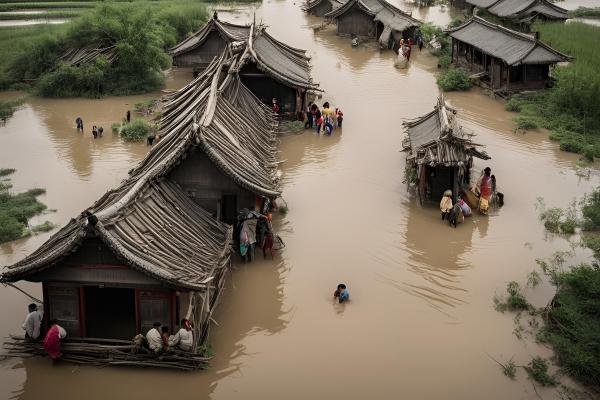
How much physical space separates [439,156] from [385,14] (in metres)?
25.0

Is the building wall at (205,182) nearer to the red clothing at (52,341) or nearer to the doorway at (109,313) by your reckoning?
the doorway at (109,313)

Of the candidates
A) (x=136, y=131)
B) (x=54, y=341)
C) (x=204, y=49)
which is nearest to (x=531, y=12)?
(x=204, y=49)

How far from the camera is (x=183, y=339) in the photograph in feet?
42.5

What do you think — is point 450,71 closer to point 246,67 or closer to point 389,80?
point 389,80

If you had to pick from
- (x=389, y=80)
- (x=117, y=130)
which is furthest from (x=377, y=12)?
(x=117, y=130)

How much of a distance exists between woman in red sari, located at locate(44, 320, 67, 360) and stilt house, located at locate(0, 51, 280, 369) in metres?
0.39

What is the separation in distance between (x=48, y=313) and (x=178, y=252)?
2.74 m

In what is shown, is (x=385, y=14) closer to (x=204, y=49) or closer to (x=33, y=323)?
(x=204, y=49)

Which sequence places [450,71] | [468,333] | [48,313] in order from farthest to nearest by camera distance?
[450,71] → [468,333] → [48,313]

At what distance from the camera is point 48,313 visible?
13.3 meters

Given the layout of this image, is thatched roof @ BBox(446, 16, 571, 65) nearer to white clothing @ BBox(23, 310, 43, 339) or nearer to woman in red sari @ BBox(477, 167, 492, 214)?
woman in red sari @ BBox(477, 167, 492, 214)

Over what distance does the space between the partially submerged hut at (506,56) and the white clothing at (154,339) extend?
21.0 metres

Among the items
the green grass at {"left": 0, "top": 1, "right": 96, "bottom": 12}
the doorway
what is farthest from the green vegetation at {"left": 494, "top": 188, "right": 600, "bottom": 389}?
the green grass at {"left": 0, "top": 1, "right": 96, "bottom": 12}

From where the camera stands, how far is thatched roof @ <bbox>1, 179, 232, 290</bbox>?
12414mm
